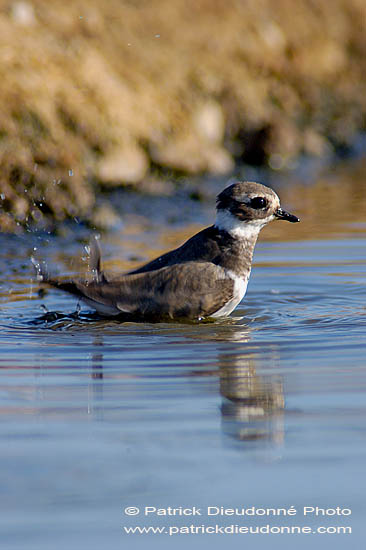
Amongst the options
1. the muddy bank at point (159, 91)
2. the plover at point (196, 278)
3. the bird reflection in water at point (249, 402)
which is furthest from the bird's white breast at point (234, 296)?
the muddy bank at point (159, 91)

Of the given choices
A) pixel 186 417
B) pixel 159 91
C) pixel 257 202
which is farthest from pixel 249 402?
pixel 159 91

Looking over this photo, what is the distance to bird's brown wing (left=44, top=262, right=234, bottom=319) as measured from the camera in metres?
7.37

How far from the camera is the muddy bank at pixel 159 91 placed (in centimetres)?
1240

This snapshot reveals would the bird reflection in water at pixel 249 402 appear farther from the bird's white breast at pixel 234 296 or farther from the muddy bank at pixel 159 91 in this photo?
the muddy bank at pixel 159 91

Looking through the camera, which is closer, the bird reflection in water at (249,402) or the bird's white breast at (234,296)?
the bird reflection in water at (249,402)

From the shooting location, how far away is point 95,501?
4148 millimetres

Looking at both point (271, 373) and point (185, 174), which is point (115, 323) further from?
point (185, 174)

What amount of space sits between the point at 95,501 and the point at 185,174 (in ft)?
36.7

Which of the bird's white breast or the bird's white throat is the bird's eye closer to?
the bird's white throat

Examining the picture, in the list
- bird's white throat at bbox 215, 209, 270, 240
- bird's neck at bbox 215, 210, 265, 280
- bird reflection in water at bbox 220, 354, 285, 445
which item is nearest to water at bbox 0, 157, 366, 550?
bird reflection in water at bbox 220, 354, 285, 445

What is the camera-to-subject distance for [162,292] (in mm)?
7363

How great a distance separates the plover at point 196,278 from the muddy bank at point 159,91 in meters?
4.25

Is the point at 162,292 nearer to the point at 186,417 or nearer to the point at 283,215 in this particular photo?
the point at 283,215

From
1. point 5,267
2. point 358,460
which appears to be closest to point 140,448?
point 358,460
